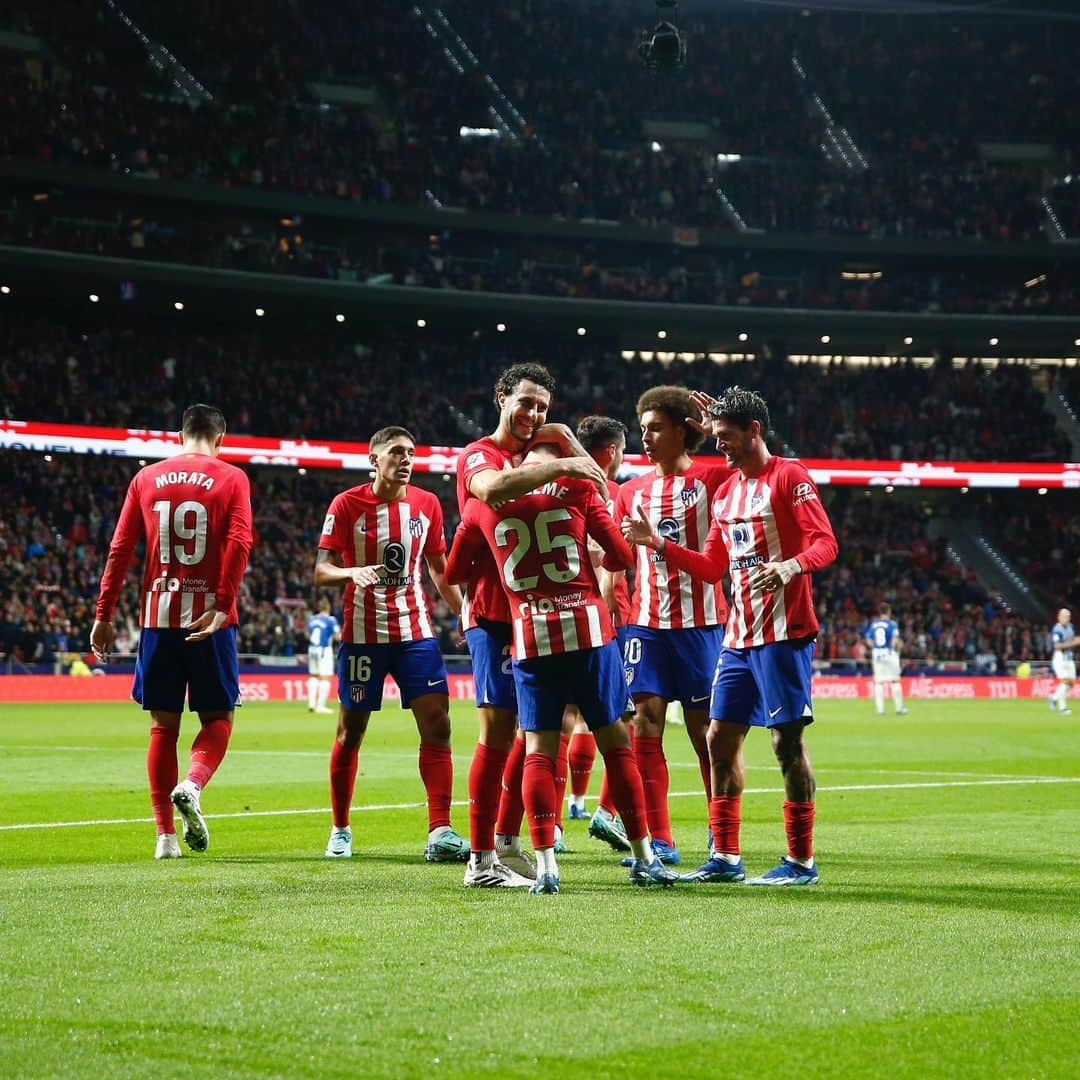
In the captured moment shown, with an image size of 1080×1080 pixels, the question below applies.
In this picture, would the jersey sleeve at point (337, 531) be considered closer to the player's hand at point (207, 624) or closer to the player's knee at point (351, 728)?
the player's hand at point (207, 624)

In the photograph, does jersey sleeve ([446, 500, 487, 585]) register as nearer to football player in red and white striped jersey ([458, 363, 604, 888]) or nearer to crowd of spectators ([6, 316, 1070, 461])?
football player in red and white striped jersey ([458, 363, 604, 888])

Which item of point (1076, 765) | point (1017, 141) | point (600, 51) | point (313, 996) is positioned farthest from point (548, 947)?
point (1017, 141)

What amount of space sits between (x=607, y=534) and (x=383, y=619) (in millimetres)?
2480

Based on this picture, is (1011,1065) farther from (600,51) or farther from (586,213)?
(600,51)

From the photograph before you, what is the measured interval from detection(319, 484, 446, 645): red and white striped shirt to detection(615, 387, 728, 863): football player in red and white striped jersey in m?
1.27

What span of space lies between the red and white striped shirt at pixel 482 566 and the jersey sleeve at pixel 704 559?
90 cm

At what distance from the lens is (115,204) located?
152ft

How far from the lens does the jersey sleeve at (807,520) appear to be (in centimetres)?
759

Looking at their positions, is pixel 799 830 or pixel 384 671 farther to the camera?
pixel 384 671

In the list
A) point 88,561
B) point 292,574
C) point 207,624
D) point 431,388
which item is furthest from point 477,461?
point 431,388

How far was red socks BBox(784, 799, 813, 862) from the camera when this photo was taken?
7.59 meters

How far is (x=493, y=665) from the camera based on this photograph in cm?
790

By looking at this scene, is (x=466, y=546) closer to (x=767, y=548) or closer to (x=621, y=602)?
(x=767, y=548)

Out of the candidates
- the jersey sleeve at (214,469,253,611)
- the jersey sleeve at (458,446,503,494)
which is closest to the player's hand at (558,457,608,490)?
the jersey sleeve at (458,446,503,494)
